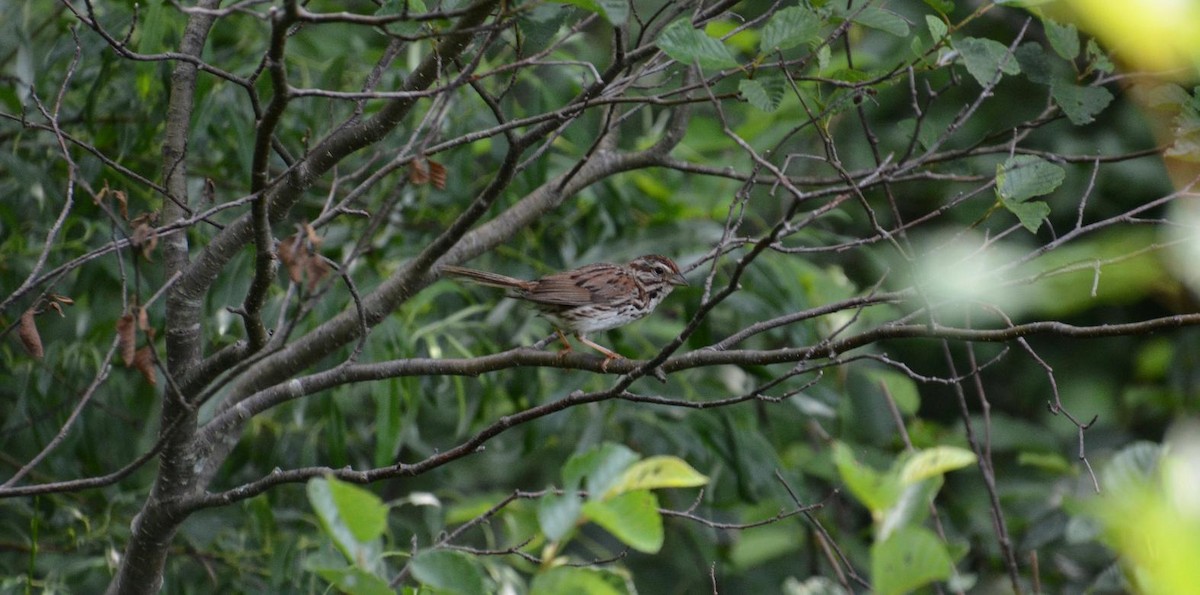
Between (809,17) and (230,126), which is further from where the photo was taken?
(230,126)

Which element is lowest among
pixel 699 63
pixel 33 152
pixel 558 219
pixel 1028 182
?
pixel 558 219

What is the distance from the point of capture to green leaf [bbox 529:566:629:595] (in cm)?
188

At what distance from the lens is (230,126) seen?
503cm

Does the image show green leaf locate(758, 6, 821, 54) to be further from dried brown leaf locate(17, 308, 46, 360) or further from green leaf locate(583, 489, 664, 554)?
dried brown leaf locate(17, 308, 46, 360)

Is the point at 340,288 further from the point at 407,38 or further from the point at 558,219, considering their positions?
the point at 407,38

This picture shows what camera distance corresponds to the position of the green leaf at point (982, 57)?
3531mm

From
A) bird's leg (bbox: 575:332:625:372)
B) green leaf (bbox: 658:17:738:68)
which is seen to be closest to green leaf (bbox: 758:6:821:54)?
green leaf (bbox: 658:17:738:68)

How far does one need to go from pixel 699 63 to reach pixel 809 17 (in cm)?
34

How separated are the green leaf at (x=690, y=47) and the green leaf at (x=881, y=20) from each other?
1.70ft

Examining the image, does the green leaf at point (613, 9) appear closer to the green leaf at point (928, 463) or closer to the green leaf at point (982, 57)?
the green leaf at point (982, 57)

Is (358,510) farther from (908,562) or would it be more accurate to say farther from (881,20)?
(881,20)

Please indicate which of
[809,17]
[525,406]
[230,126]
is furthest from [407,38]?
[525,406]

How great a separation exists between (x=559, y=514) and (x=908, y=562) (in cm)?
54

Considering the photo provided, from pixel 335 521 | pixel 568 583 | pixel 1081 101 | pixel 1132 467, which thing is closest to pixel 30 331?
pixel 335 521
